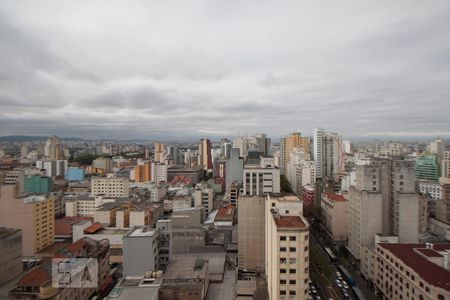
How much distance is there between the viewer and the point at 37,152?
5012 centimetres

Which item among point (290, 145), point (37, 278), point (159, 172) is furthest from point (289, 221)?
point (290, 145)

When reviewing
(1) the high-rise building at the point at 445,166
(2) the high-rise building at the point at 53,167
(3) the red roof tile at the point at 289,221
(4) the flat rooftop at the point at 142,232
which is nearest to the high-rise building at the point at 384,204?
(3) the red roof tile at the point at 289,221

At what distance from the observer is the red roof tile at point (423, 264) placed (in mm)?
9984

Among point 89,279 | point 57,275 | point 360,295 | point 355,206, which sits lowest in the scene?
point 360,295

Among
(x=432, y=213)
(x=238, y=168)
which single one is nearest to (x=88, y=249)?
(x=238, y=168)

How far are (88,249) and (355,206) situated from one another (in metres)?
13.2

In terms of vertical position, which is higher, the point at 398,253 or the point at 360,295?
the point at 398,253

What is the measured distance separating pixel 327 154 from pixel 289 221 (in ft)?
98.8

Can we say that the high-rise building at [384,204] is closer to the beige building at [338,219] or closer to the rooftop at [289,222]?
the beige building at [338,219]

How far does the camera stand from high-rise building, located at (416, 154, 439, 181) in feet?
116

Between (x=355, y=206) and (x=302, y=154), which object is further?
(x=302, y=154)

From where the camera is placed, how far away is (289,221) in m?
9.41

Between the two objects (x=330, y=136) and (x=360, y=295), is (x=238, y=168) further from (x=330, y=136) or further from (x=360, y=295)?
(x=360, y=295)

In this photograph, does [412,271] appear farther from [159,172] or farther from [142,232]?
[159,172]
